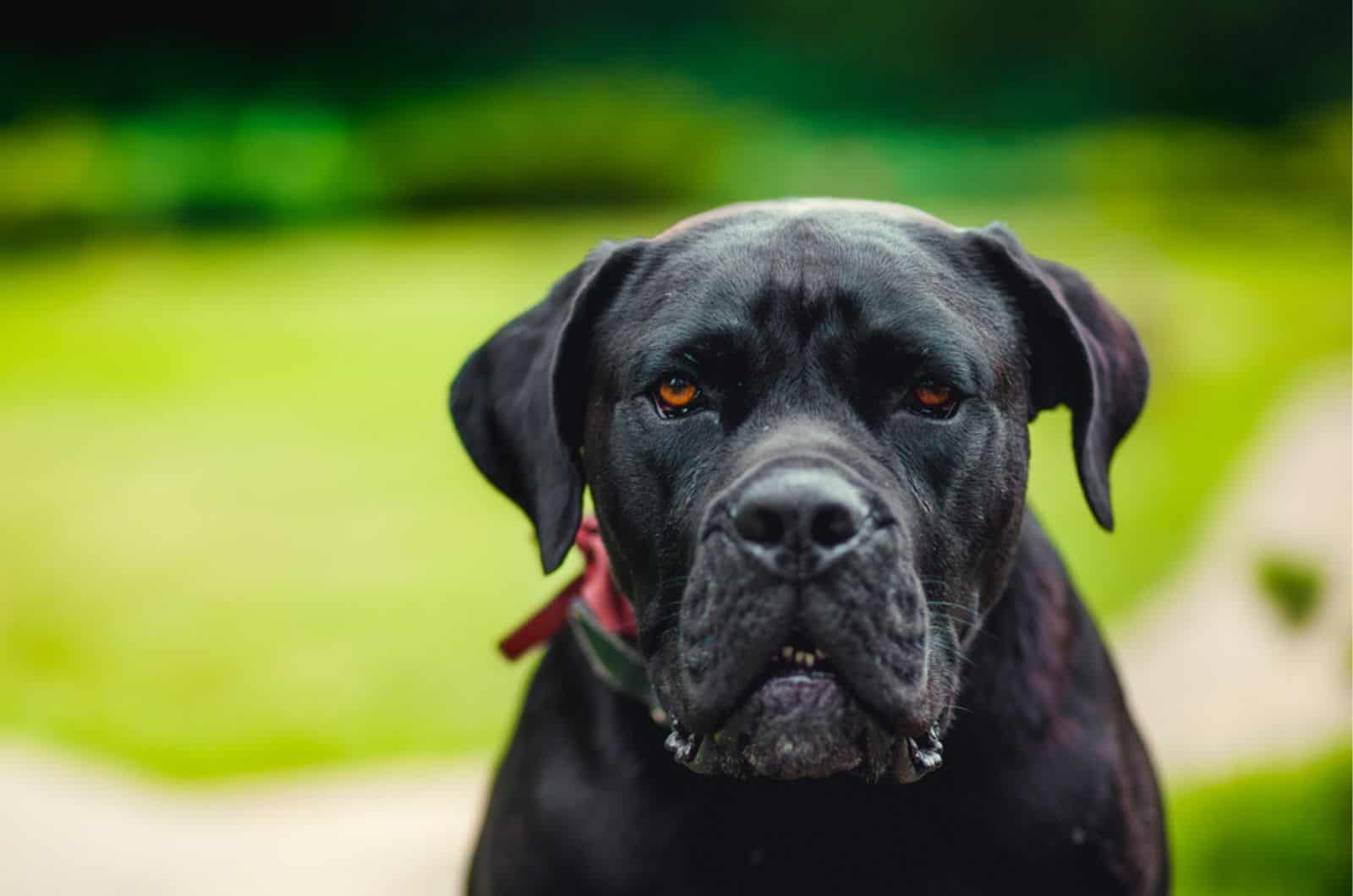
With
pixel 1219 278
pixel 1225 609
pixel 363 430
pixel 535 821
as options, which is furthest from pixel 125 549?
pixel 1219 278

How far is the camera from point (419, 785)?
637 cm

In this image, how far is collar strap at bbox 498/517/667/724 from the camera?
2838mm

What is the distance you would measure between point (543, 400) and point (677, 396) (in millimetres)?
302

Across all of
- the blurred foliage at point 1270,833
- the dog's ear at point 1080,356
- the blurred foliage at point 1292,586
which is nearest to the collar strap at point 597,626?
the dog's ear at point 1080,356

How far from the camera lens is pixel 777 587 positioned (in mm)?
2307

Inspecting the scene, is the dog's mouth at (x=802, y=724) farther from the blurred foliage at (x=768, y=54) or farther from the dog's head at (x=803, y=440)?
the blurred foliage at (x=768, y=54)

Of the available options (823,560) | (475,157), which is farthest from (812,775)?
(475,157)

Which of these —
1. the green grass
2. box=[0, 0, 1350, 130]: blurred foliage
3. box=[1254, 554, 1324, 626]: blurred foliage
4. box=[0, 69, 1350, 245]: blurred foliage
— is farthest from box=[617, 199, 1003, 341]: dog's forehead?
box=[0, 69, 1350, 245]: blurred foliage

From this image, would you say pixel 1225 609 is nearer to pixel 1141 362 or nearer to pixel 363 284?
pixel 1141 362

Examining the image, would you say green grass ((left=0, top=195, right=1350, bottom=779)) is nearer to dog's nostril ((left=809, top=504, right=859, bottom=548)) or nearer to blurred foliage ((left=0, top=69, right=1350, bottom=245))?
blurred foliage ((left=0, top=69, right=1350, bottom=245))

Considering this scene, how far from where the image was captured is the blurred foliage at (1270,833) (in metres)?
4.14

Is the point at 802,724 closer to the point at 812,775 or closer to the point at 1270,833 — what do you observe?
the point at 812,775

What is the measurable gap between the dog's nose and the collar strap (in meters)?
0.53

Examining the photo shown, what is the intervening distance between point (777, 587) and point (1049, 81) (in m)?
21.4
